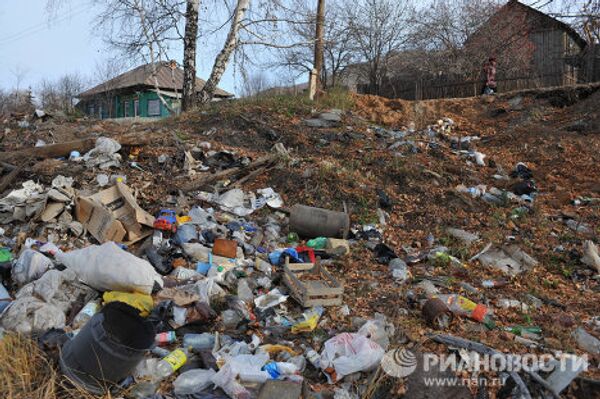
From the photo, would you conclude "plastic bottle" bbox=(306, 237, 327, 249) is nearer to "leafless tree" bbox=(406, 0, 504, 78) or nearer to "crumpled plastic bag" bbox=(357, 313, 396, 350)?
"crumpled plastic bag" bbox=(357, 313, 396, 350)

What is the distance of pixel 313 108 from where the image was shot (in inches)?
362

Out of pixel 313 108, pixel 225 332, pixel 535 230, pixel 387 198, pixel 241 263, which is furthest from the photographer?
pixel 313 108

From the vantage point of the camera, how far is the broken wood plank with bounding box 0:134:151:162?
19.4 ft

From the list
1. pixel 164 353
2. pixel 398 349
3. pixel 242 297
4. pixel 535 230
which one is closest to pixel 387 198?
pixel 535 230

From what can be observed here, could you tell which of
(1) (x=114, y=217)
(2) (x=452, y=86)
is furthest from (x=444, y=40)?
(1) (x=114, y=217)

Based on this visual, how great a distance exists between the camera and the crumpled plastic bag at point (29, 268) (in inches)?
136

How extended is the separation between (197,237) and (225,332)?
67.6 inches

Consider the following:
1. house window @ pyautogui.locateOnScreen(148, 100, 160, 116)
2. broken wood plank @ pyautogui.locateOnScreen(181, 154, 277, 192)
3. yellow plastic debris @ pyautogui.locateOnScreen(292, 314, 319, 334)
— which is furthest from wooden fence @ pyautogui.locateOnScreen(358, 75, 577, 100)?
house window @ pyautogui.locateOnScreen(148, 100, 160, 116)

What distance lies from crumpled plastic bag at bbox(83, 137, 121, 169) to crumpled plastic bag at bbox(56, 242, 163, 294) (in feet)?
9.26

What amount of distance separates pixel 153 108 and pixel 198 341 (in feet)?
86.6

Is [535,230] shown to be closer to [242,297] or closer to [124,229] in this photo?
[242,297]

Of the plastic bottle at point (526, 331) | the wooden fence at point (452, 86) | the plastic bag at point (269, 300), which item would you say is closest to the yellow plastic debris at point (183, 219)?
the plastic bag at point (269, 300)

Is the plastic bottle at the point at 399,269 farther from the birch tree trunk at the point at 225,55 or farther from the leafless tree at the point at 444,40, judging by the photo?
the leafless tree at the point at 444,40

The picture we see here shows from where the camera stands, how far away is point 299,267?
156 inches
